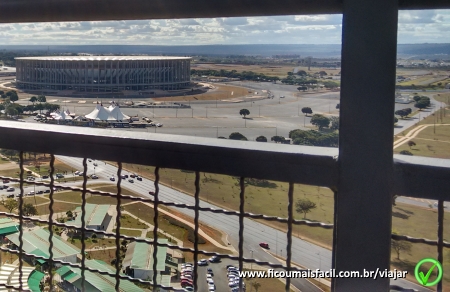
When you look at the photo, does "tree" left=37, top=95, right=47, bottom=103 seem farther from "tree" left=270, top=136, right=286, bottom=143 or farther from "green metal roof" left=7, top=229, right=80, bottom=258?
"tree" left=270, top=136, right=286, bottom=143

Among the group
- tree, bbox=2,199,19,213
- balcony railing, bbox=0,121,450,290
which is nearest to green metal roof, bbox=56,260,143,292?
balcony railing, bbox=0,121,450,290

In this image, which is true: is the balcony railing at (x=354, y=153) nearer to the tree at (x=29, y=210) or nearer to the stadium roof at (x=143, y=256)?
the stadium roof at (x=143, y=256)

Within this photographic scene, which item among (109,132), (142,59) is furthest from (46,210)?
(142,59)

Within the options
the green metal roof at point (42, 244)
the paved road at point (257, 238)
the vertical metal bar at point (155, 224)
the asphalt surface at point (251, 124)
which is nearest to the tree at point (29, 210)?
the green metal roof at point (42, 244)

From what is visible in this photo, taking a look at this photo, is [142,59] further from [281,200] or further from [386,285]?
[386,285]


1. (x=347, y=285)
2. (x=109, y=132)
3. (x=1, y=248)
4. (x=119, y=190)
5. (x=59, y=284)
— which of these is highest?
(x=109, y=132)

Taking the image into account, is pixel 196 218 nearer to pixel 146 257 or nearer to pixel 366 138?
pixel 146 257
